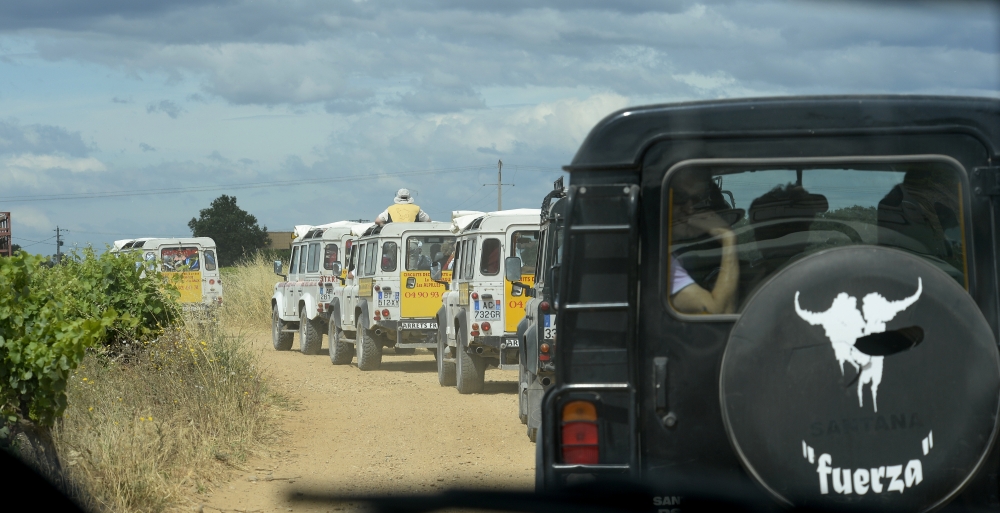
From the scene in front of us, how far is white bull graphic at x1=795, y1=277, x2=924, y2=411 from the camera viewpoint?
316 cm

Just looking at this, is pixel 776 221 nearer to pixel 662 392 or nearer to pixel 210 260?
pixel 662 392

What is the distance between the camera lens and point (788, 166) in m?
3.57

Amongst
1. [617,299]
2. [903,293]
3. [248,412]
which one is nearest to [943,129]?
[903,293]

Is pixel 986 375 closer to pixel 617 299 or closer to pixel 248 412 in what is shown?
pixel 617 299

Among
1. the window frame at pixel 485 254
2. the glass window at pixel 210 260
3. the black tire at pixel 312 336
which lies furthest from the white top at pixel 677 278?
the glass window at pixel 210 260

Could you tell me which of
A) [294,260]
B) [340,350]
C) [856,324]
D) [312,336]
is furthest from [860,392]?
[294,260]

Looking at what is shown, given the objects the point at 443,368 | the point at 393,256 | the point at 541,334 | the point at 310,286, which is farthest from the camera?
the point at 310,286

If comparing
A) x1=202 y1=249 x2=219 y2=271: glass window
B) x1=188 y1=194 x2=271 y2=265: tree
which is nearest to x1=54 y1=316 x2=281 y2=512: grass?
x1=202 y1=249 x2=219 y2=271: glass window

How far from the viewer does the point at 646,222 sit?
3.62 metres

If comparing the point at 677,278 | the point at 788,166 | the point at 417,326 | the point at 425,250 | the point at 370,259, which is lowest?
the point at 417,326

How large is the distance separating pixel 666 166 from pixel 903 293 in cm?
89

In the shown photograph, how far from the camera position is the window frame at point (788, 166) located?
348 centimetres

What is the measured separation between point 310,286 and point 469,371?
8.50m

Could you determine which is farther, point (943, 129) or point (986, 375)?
point (943, 129)
